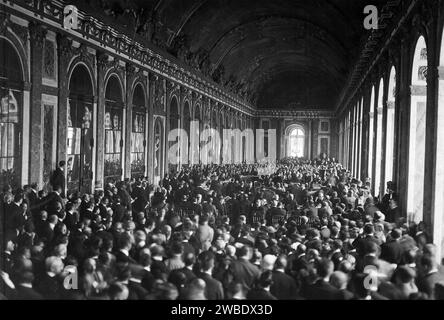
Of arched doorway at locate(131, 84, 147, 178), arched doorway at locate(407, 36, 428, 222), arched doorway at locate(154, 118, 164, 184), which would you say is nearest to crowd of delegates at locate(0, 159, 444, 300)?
arched doorway at locate(407, 36, 428, 222)

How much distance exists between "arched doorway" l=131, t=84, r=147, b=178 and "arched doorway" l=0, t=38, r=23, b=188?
9.08 meters

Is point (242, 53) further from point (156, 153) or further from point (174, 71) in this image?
point (156, 153)

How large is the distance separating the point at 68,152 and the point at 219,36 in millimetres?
19258

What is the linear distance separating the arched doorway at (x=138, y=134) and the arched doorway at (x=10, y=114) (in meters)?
9.08

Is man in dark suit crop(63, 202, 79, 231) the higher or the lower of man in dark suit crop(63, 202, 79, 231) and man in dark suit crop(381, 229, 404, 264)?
the higher

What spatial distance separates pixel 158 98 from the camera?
2647cm

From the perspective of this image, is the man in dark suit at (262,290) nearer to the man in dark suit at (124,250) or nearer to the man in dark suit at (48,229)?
the man in dark suit at (124,250)

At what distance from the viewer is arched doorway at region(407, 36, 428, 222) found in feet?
48.2

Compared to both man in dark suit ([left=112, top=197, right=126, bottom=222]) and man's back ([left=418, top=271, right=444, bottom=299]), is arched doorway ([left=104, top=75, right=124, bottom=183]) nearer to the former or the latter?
man in dark suit ([left=112, top=197, right=126, bottom=222])

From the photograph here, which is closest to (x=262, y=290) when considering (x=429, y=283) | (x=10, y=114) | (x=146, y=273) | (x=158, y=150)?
(x=146, y=273)

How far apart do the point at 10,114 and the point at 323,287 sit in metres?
9.64

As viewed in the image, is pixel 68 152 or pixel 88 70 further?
pixel 88 70

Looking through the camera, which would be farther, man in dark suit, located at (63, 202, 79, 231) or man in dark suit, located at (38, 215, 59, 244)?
man in dark suit, located at (63, 202, 79, 231)
